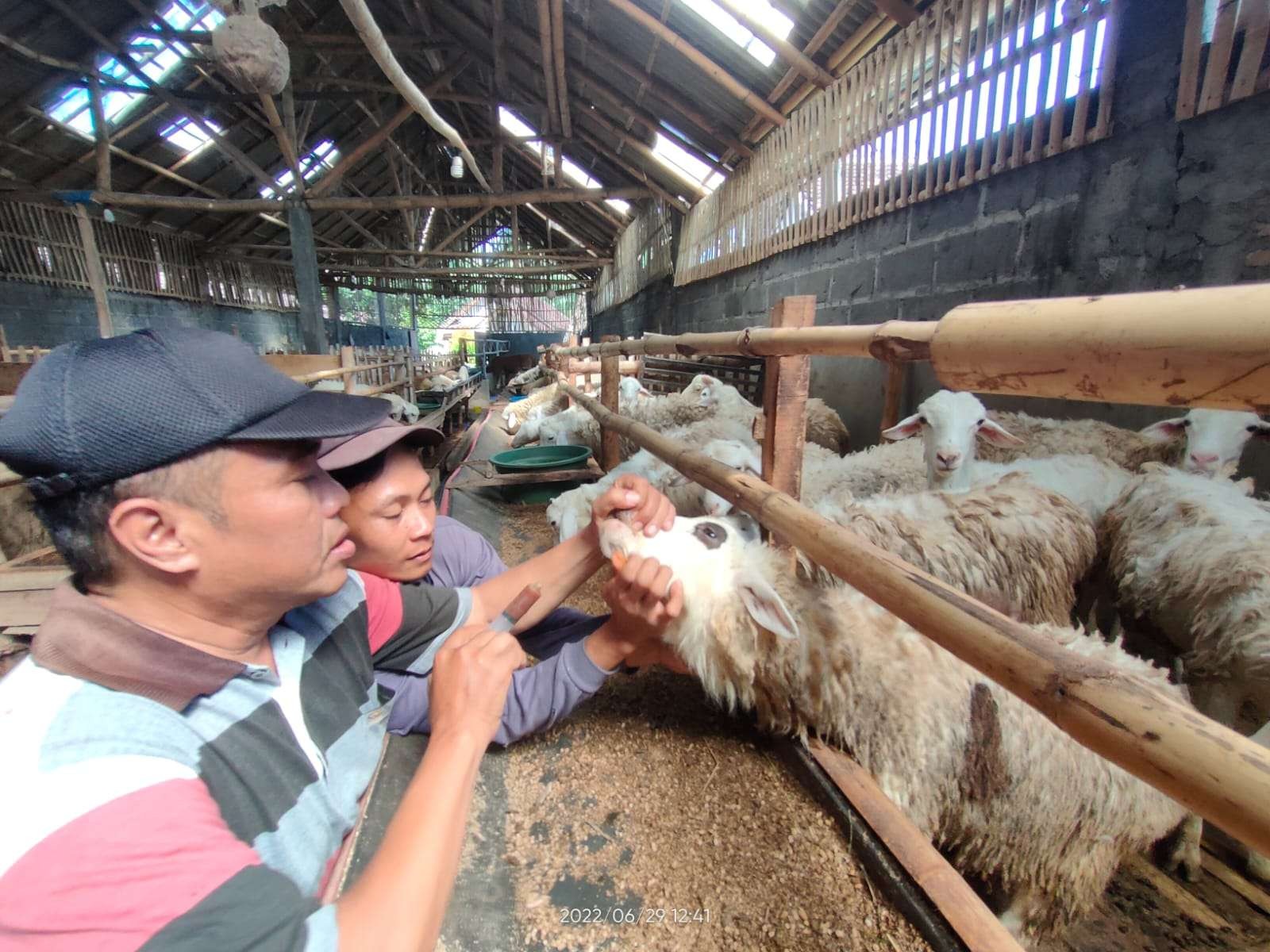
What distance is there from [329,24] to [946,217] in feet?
38.8

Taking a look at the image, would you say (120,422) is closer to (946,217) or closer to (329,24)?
(946,217)

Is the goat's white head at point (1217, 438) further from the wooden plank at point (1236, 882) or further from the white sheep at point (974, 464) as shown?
the wooden plank at point (1236, 882)

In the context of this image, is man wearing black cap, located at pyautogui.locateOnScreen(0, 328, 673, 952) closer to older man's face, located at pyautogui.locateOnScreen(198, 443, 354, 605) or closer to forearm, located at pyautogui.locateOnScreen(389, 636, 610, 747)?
older man's face, located at pyautogui.locateOnScreen(198, 443, 354, 605)

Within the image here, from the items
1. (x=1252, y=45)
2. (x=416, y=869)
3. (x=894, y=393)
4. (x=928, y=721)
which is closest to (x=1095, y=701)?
(x=416, y=869)

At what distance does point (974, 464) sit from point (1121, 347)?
3.03m

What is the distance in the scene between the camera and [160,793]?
62 cm

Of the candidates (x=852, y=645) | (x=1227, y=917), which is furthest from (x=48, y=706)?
(x=1227, y=917)

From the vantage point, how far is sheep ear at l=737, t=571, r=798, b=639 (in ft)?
5.10

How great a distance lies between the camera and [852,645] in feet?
5.65

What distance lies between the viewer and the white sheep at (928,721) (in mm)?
1558

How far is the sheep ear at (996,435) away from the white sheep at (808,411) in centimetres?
161

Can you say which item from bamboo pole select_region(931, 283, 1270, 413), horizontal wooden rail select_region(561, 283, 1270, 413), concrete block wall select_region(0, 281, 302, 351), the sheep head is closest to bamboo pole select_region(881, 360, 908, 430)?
the sheep head

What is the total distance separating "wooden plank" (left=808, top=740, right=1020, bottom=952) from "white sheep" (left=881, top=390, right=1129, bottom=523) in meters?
1.85

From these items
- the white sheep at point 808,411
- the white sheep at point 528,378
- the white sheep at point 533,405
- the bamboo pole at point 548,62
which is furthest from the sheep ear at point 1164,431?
the white sheep at point 528,378
